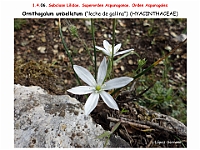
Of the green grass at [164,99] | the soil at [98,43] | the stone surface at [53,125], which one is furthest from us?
the soil at [98,43]

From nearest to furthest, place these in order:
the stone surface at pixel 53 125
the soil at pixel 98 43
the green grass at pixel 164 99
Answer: the stone surface at pixel 53 125 → the green grass at pixel 164 99 → the soil at pixel 98 43

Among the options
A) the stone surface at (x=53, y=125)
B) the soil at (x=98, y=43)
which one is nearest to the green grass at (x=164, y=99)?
the soil at (x=98, y=43)

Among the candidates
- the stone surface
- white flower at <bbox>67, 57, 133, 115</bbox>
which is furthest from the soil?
white flower at <bbox>67, 57, 133, 115</bbox>

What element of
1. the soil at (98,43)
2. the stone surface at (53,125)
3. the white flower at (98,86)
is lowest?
the stone surface at (53,125)

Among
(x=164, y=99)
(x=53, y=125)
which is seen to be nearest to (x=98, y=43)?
A: (x=164, y=99)

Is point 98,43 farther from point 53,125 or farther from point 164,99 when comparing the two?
point 53,125

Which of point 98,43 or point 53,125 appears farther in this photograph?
point 98,43

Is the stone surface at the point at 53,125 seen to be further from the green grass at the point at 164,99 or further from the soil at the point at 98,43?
the green grass at the point at 164,99

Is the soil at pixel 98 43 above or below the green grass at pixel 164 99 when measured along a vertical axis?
above
